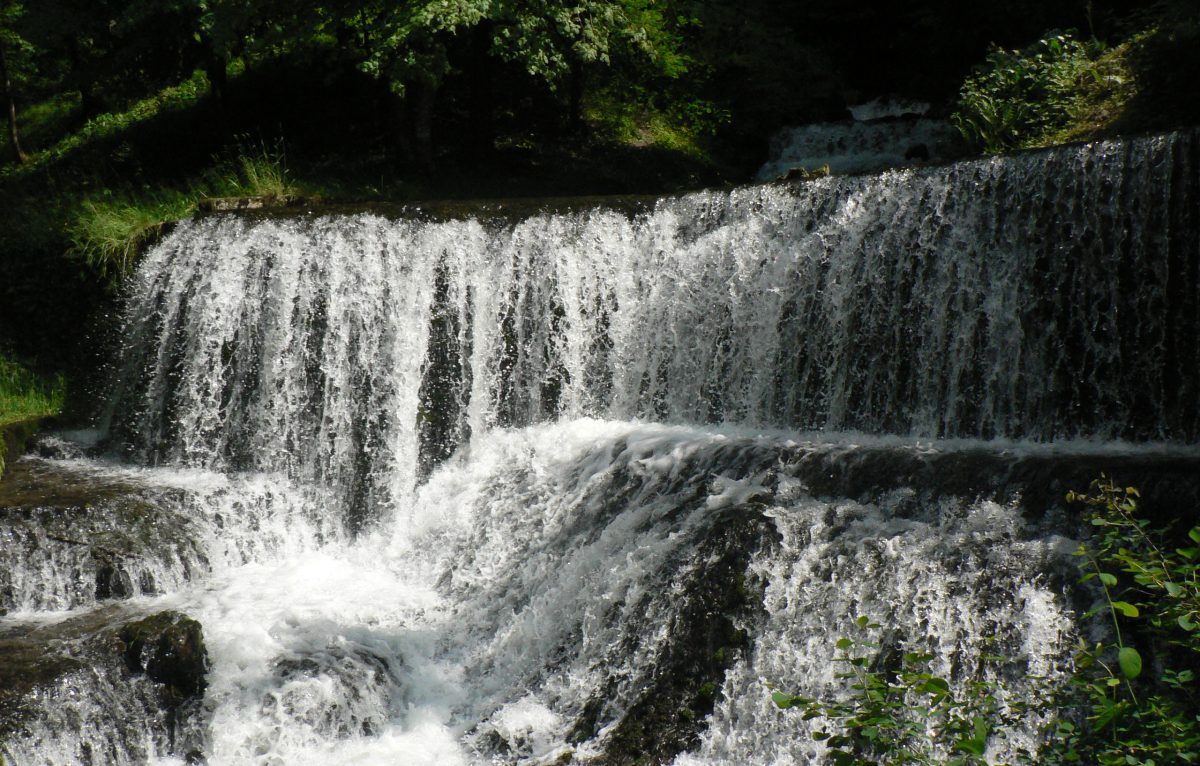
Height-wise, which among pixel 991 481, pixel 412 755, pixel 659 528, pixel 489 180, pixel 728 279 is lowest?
pixel 412 755

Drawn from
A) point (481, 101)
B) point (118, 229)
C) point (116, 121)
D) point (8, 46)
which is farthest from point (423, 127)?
point (8, 46)

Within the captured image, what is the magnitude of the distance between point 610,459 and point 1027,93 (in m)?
6.72

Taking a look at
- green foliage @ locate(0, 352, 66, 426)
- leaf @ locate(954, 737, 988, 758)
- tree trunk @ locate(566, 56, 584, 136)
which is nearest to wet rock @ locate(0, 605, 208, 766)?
green foliage @ locate(0, 352, 66, 426)

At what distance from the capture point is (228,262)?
1036 cm

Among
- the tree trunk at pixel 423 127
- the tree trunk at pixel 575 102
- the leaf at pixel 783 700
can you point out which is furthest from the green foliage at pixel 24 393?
the leaf at pixel 783 700

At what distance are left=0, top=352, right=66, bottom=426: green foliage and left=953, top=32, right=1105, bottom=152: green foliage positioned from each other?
9.74 metres

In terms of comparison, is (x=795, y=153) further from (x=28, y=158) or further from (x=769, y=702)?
(x=28, y=158)

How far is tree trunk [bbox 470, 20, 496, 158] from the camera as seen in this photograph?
47.9 ft

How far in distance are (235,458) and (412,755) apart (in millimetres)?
4185

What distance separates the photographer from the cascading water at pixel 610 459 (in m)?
6.05

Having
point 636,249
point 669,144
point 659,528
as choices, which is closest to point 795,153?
point 669,144

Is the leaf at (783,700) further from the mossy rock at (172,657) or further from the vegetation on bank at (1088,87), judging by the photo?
the vegetation on bank at (1088,87)

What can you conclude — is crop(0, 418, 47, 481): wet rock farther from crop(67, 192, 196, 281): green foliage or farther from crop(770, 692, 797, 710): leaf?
crop(770, 692, 797, 710): leaf

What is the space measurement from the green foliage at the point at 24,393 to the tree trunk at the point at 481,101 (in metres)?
6.27
